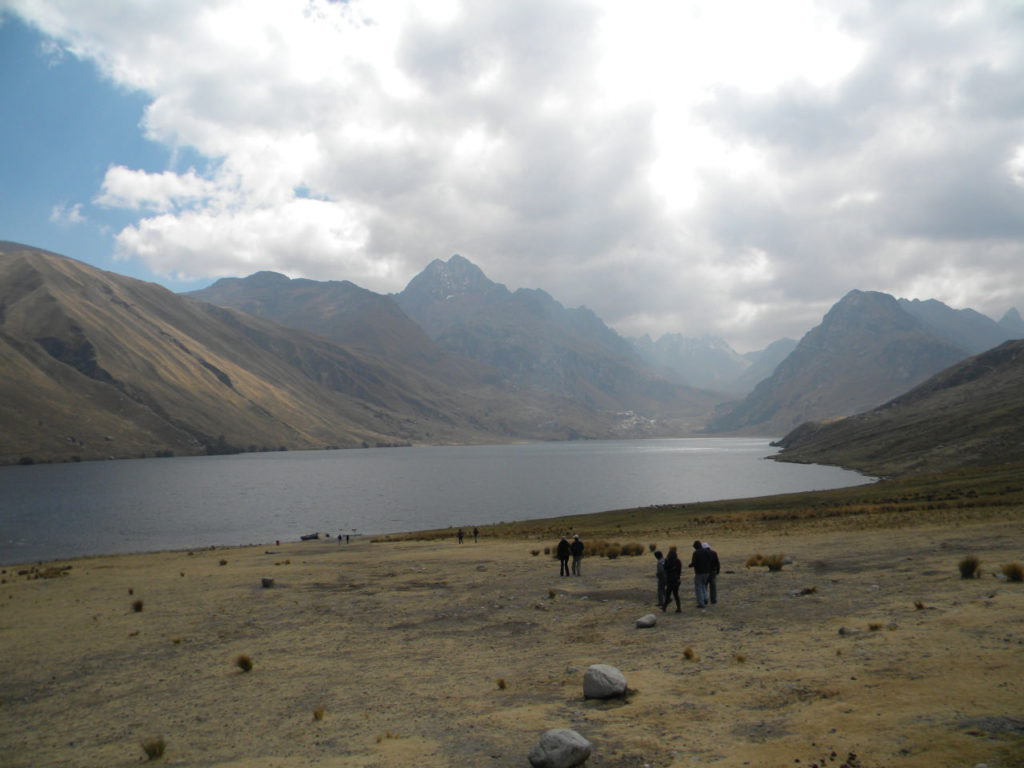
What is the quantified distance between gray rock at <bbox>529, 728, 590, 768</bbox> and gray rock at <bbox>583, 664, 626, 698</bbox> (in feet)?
10.8

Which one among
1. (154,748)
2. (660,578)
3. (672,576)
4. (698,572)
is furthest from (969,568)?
(154,748)

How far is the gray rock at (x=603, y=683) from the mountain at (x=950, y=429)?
4016 inches

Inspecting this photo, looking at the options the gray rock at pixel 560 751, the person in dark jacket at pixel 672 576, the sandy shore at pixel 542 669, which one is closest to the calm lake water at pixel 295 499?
the sandy shore at pixel 542 669

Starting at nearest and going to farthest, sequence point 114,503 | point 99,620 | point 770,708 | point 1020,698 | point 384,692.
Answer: point 1020,698
point 770,708
point 384,692
point 99,620
point 114,503

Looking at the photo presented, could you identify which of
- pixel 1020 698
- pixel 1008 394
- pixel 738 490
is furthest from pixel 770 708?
pixel 1008 394

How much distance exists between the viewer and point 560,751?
33.5 feet

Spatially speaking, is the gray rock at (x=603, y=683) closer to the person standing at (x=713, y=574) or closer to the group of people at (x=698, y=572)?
the group of people at (x=698, y=572)

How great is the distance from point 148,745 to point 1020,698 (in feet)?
56.2

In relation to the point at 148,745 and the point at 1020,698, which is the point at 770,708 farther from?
the point at 148,745

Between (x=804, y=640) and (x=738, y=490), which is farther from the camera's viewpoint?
(x=738, y=490)

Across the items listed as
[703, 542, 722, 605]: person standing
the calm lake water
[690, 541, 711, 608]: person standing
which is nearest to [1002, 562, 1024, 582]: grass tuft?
[703, 542, 722, 605]: person standing

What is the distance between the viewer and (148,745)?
13.2m

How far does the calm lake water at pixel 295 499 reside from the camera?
80.6 meters

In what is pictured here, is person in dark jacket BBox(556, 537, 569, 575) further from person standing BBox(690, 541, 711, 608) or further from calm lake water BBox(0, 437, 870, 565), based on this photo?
calm lake water BBox(0, 437, 870, 565)
